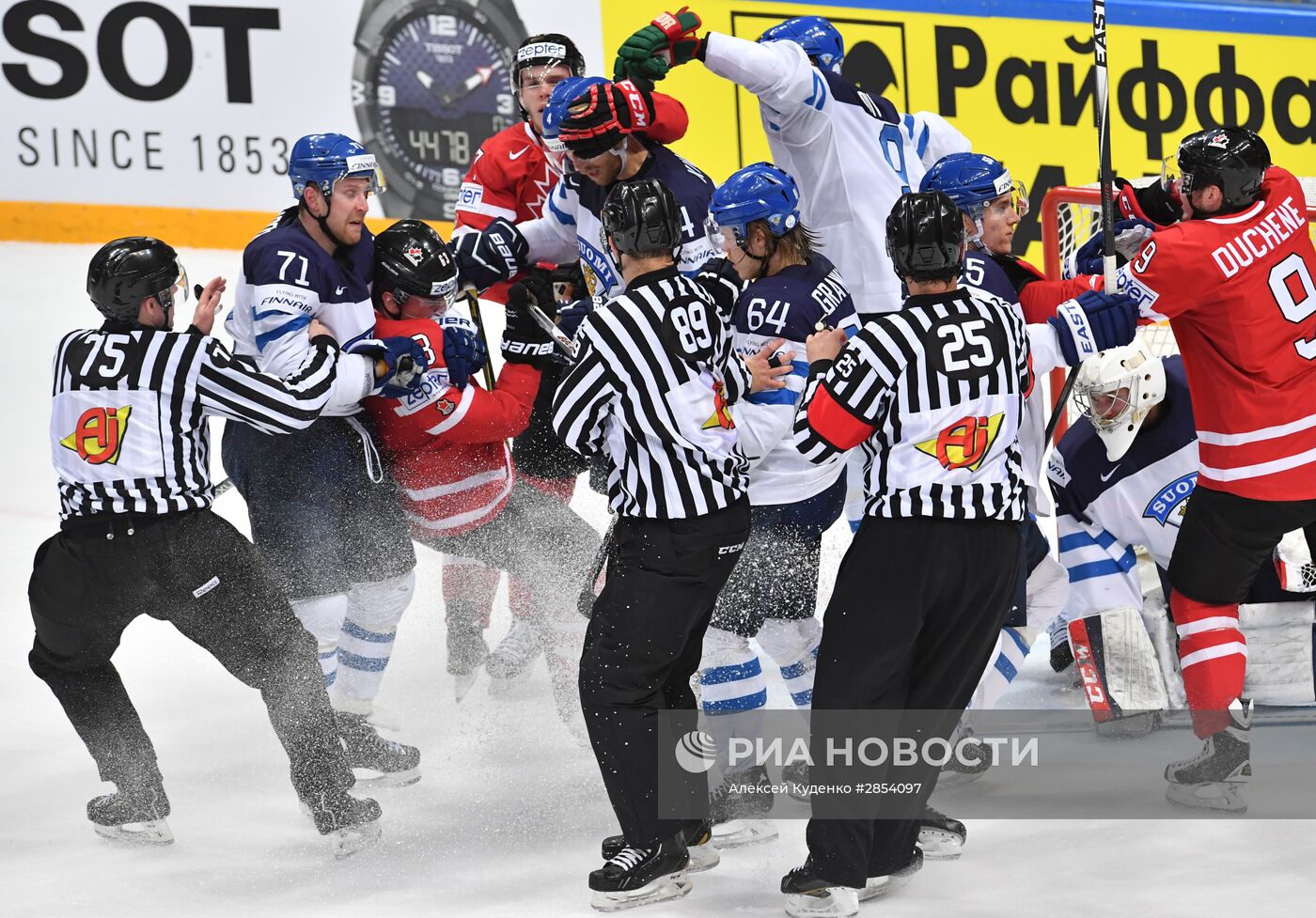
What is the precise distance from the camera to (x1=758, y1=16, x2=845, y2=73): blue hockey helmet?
4.55m

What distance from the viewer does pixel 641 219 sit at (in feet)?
11.0

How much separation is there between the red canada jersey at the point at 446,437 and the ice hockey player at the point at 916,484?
1.16 m

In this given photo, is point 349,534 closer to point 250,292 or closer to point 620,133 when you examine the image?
point 250,292

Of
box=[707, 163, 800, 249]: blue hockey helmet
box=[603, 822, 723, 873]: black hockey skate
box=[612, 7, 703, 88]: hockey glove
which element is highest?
box=[612, 7, 703, 88]: hockey glove

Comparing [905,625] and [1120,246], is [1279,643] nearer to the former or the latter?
[1120,246]

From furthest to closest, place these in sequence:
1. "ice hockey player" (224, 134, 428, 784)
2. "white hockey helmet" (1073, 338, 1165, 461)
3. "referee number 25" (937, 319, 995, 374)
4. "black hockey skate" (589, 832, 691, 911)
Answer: "white hockey helmet" (1073, 338, 1165, 461) < "ice hockey player" (224, 134, 428, 784) < "black hockey skate" (589, 832, 691, 911) < "referee number 25" (937, 319, 995, 374)

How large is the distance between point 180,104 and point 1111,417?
15.1 ft

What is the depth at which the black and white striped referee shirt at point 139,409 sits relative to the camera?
11.6 ft

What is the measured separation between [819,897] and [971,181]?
71.9 inches

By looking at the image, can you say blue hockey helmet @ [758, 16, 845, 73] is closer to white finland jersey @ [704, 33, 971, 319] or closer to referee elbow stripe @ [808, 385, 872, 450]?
white finland jersey @ [704, 33, 971, 319]

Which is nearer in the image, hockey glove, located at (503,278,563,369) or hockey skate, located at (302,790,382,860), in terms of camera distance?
hockey skate, located at (302,790,382,860)

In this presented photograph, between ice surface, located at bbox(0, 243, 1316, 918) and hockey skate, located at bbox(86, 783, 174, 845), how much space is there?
0.12 feet

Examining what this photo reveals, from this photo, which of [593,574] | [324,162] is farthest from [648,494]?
[324,162]

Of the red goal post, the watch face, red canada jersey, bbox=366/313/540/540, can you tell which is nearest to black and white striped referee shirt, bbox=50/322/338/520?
red canada jersey, bbox=366/313/540/540
